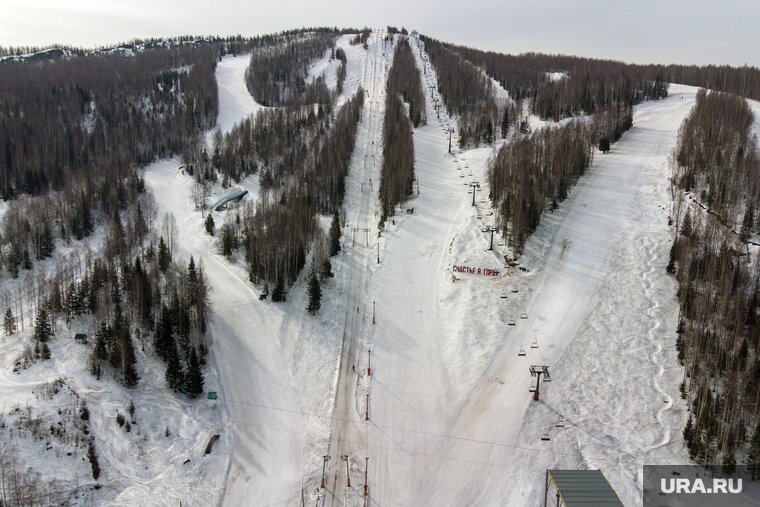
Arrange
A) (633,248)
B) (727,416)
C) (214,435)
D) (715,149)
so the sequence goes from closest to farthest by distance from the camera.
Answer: (727,416) → (214,435) → (633,248) → (715,149)

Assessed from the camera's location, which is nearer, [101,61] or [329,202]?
[329,202]

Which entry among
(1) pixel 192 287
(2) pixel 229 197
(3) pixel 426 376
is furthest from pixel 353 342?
(2) pixel 229 197

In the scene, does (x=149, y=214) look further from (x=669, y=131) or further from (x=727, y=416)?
(x=669, y=131)

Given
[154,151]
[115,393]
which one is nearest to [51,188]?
[154,151]

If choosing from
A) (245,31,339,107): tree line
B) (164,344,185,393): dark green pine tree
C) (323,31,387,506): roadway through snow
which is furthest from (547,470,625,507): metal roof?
(245,31,339,107): tree line

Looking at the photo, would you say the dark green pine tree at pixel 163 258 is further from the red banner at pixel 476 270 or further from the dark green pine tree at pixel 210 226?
the red banner at pixel 476 270
